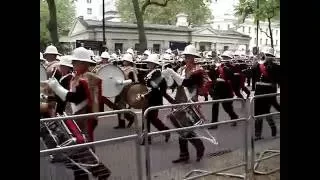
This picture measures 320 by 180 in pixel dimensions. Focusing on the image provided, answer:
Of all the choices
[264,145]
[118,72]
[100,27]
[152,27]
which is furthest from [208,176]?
[152,27]

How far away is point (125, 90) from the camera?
26.5 feet

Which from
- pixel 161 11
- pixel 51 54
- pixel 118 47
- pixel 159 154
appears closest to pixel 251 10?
pixel 161 11

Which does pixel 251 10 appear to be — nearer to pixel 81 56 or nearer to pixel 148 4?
pixel 148 4

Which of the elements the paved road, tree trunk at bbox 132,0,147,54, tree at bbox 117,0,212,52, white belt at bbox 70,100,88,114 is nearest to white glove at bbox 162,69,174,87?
the paved road

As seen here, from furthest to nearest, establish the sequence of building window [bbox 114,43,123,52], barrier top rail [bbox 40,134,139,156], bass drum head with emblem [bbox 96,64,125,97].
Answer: building window [bbox 114,43,123,52]
bass drum head with emblem [bbox 96,64,125,97]
barrier top rail [bbox 40,134,139,156]

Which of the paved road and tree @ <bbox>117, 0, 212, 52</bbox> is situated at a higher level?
tree @ <bbox>117, 0, 212, 52</bbox>

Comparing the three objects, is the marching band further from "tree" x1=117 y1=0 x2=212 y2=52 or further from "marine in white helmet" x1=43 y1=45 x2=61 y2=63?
"tree" x1=117 y1=0 x2=212 y2=52

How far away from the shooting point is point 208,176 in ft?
15.9

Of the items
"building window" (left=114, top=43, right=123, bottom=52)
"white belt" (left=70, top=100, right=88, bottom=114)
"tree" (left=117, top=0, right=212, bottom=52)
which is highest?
"tree" (left=117, top=0, right=212, bottom=52)

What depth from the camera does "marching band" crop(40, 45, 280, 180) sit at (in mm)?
4215

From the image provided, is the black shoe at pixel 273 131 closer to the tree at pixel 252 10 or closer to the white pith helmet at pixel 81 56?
the white pith helmet at pixel 81 56

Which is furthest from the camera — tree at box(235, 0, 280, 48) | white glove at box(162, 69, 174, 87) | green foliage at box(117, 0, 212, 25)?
green foliage at box(117, 0, 212, 25)
